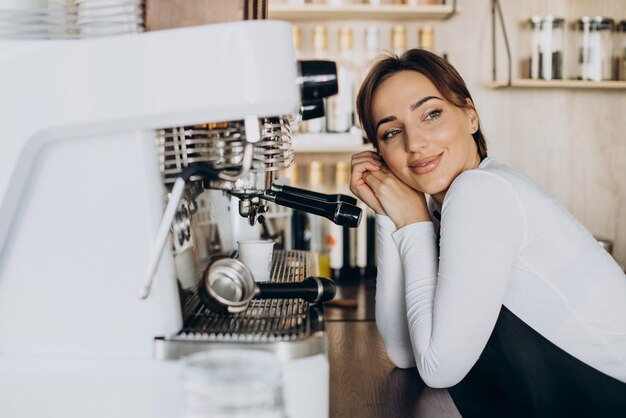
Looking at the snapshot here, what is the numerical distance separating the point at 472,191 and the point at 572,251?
20cm

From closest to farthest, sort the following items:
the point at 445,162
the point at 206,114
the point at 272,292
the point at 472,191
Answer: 1. the point at 206,114
2. the point at 272,292
3. the point at 472,191
4. the point at 445,162

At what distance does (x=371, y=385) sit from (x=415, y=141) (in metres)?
0.46

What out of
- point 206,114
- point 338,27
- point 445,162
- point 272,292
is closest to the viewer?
point 206,114

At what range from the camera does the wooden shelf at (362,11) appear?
230cm

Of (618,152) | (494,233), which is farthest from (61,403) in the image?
(618,152)

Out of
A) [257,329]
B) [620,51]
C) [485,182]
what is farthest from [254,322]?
[620,51]

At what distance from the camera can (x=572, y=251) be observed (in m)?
1.01

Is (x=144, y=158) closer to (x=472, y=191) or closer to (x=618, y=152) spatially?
(x=472, y=191)

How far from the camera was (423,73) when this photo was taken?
3.87 ft

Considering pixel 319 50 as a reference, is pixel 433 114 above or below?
below

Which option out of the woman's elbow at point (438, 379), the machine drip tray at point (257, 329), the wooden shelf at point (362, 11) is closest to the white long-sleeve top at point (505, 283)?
the woman's elbow at point (438, 379)

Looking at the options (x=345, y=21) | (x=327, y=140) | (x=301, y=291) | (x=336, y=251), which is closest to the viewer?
(x=301, y=291)

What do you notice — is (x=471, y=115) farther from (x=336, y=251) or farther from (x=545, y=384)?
(x=336, y=251)

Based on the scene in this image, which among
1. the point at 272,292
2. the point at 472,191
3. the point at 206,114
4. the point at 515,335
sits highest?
the point at 206,114
